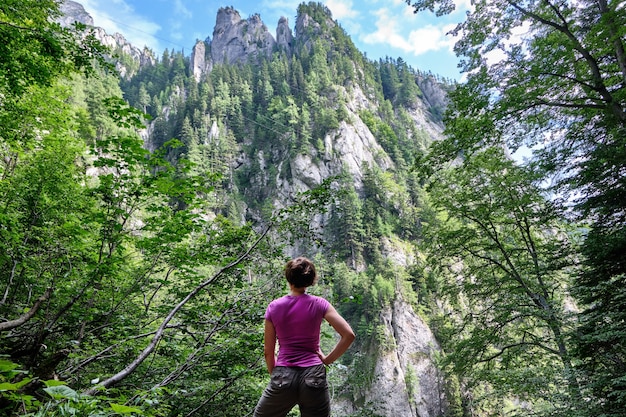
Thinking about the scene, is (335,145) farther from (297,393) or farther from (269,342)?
(297,393)

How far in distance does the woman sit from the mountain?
231 cm

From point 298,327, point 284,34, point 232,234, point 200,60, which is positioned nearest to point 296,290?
point 298,327

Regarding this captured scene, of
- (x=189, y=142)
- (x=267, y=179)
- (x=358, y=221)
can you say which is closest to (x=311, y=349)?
(x=358, y=221)

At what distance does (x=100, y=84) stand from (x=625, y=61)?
53719 millimetres

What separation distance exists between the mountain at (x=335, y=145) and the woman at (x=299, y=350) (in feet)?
7.59

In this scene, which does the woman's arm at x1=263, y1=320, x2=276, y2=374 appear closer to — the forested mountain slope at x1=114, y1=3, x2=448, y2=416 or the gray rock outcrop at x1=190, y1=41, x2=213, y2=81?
the forested mountain slope at x1=114, y1=3, x2=448, y2=416

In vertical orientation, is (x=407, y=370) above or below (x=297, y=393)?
below

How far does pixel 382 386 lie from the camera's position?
31.2 meters

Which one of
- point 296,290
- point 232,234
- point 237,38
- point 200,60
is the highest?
point 237,38

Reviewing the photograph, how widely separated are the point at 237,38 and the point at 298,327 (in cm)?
12972

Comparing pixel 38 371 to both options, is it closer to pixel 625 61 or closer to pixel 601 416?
pixel 601 416

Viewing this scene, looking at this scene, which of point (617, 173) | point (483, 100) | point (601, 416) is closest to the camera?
point (601, 416)

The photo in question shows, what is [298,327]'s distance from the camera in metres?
2.31

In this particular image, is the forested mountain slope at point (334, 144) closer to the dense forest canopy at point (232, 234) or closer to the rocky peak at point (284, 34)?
the rocky peak at point (284, 34)
